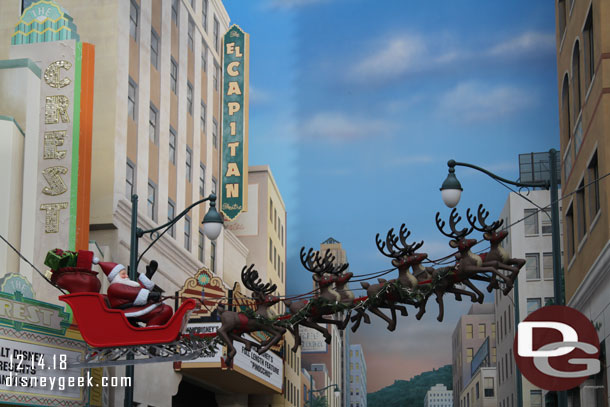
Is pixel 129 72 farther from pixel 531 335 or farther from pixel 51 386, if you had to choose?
pixel 531 335

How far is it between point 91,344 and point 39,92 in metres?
12.3

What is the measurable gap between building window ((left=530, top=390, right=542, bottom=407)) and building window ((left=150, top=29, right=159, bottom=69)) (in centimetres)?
5313

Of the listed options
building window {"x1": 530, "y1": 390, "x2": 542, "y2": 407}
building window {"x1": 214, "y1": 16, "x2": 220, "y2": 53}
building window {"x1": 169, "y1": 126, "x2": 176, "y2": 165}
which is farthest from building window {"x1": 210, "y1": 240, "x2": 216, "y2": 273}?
building window {"x1": 530, "y1": 390, "x2": 542, "y2": 407}

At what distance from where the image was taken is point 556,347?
1666cm

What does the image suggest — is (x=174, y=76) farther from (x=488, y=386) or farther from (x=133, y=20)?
(x=488, y=386)

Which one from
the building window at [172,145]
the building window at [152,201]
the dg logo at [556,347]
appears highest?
Result: the building window at [172,145]

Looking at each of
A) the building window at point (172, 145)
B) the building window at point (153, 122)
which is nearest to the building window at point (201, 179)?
the building window at point (172, 145)

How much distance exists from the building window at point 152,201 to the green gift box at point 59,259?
19.3 meters

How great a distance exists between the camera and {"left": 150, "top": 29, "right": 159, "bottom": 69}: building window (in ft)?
127

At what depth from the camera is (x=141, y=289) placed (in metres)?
17.5

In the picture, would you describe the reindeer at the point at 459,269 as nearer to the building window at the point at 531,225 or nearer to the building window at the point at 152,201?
the building window at the point at 152,201

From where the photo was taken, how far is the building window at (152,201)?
37500mm

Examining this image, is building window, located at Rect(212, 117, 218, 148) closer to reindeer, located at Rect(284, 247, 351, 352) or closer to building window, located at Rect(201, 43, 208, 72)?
building window, located at Rect(201, 43, 208, 72)

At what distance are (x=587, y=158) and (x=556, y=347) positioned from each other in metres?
11.0
